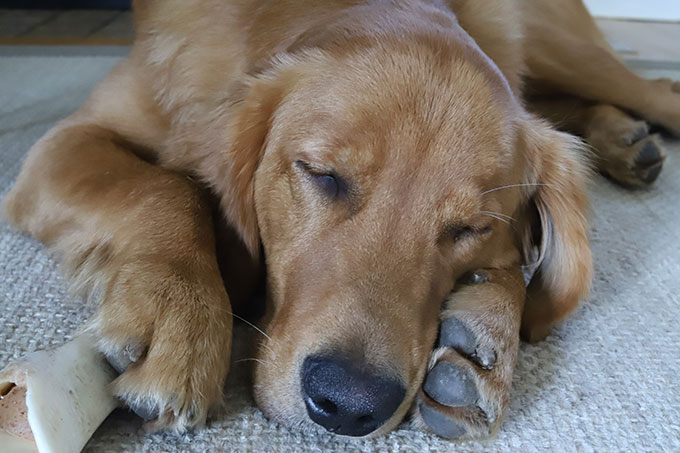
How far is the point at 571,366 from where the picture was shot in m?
1.34

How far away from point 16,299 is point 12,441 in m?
0.47

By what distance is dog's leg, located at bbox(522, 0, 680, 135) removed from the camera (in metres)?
2.47

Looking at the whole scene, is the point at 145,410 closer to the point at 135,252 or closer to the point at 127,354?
the point at 127,354

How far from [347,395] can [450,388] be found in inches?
8.8

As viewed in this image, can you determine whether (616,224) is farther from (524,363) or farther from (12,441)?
(12,441)

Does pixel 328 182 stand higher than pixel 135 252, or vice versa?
A: pixel 328 182

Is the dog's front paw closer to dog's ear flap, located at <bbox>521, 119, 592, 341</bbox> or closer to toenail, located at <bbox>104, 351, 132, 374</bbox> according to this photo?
toenail, located at <bbox>104, 351, 132, 374</bbox>

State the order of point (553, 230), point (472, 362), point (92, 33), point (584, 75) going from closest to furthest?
point (472, 362), point (553, 230), point (584, 75), point (92, 33)

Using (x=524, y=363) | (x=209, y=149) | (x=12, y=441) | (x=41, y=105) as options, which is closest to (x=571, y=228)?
(x=524, y=363)

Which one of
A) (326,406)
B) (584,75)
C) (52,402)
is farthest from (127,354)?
(584,75)

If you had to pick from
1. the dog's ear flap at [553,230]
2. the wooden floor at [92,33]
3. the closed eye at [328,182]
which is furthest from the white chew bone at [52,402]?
the wooden floor at [92,33]

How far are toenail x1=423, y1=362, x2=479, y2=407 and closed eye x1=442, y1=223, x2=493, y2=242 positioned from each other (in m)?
0.26

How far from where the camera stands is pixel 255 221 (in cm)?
132

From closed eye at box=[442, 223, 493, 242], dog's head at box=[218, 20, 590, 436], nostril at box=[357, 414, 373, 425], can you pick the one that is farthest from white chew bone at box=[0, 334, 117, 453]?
closed eye at box=[442, 223, 493, 242]
